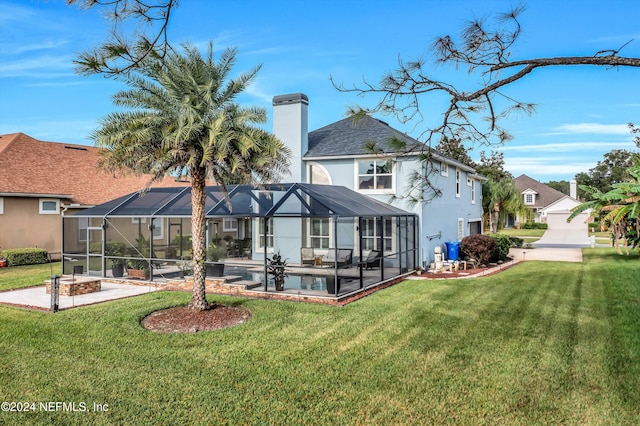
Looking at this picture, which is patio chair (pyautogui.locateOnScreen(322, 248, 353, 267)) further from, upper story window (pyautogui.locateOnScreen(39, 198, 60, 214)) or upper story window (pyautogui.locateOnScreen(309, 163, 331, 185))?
upper story window (pyautogui.locateOnScreen(39, 198, 60, 214))

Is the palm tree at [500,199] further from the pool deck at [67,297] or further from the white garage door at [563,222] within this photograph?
the pool deck at [67,297]

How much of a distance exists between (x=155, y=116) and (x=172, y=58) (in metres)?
1.27

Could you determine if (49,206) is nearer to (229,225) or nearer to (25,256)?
(25,256)

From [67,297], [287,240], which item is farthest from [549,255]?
[67,297]

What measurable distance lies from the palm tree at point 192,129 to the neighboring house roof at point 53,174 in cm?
1057

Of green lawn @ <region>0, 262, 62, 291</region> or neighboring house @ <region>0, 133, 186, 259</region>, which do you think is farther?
neighboring house @ <region>0, 133, 186, 259</region>

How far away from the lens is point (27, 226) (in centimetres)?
2025

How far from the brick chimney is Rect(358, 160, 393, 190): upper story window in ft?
7.96

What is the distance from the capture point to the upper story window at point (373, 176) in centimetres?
1689

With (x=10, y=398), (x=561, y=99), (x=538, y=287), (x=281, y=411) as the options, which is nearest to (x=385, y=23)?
(x=561, y=99)

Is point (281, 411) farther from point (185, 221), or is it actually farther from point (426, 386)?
point (185, 221)

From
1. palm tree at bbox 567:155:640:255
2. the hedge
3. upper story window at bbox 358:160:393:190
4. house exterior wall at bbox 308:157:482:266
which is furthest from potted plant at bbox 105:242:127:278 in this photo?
the hedge

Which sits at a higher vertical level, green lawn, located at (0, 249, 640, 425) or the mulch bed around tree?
the mulch bed around tree

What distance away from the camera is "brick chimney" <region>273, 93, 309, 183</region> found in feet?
58.9
